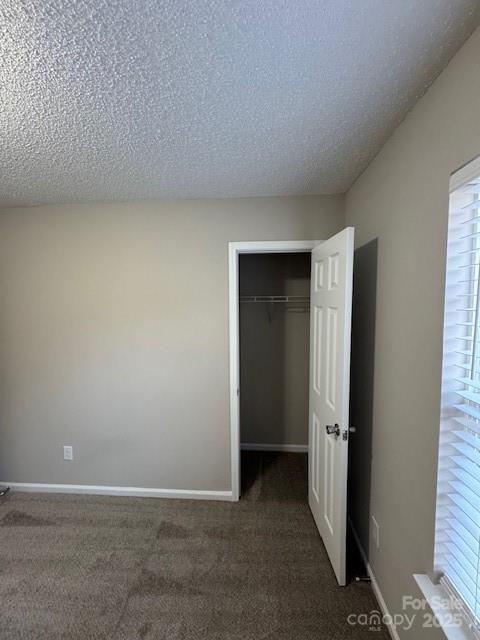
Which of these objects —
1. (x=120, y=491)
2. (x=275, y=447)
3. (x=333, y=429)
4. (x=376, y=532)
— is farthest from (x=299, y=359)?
(x=120, y=491)

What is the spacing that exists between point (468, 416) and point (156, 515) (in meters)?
2.19

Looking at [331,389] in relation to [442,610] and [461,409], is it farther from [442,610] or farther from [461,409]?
[442,610]

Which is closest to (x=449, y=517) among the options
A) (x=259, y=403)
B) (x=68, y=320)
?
(x=259, y=403)

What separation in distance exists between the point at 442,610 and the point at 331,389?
989mm

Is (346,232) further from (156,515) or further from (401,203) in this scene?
(156,515)

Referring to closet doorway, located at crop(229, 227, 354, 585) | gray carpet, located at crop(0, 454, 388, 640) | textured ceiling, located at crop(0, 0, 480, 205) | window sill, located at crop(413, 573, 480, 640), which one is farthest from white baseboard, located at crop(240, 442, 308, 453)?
textured ceiling, located at crop(0, 0, 480, 205)

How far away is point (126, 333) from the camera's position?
2402mm

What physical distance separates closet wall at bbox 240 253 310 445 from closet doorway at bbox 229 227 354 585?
11 millimetres

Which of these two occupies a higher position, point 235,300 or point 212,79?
point 212,79

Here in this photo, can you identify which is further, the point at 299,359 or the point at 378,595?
the point at 299,359

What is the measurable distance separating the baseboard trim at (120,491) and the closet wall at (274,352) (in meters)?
0.92

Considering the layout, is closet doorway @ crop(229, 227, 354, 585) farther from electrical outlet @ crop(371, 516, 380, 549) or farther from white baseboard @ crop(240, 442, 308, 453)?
electrical outlet @ crop(371, 516, 380, 549)

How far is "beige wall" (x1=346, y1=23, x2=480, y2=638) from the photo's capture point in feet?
3.25

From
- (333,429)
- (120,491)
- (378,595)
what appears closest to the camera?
(378,595)
